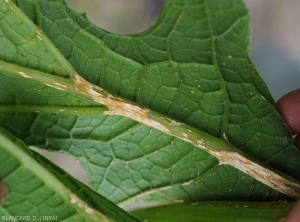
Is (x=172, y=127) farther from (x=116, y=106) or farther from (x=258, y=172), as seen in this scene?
(x=258, y=172)

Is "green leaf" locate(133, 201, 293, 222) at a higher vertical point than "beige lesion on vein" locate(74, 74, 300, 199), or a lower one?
lower

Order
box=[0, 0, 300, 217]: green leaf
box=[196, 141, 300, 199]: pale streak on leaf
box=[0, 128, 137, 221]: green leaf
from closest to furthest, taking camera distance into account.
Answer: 1. box=[0, 128, 137, 221]: green leaf
2. box=[0, 0, 300, 217]: green leaf
3. box=[196, 141, 300, 199]: pale streak on leaf

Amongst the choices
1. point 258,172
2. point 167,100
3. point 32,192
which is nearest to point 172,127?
point 167,100

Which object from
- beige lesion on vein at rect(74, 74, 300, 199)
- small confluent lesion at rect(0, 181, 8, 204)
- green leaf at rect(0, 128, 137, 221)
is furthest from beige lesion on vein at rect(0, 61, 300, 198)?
small confluent lesion at rect(0, 181, 8, 204)

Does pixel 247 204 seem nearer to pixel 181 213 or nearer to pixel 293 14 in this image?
pixel 181 213

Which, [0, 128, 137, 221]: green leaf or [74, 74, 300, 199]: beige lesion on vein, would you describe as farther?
[74, 74, 300, 199]: beige lesion on vein

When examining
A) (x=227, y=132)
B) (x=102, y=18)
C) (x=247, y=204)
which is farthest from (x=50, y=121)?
(x=102, y=18)

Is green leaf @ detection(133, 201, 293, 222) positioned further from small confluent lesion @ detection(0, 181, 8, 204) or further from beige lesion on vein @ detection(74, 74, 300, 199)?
small confluent lesion @ detection(0, 181, 8, 204)

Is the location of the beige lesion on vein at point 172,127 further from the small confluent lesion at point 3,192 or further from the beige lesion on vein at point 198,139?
the small confluent lesion at point 3,192
